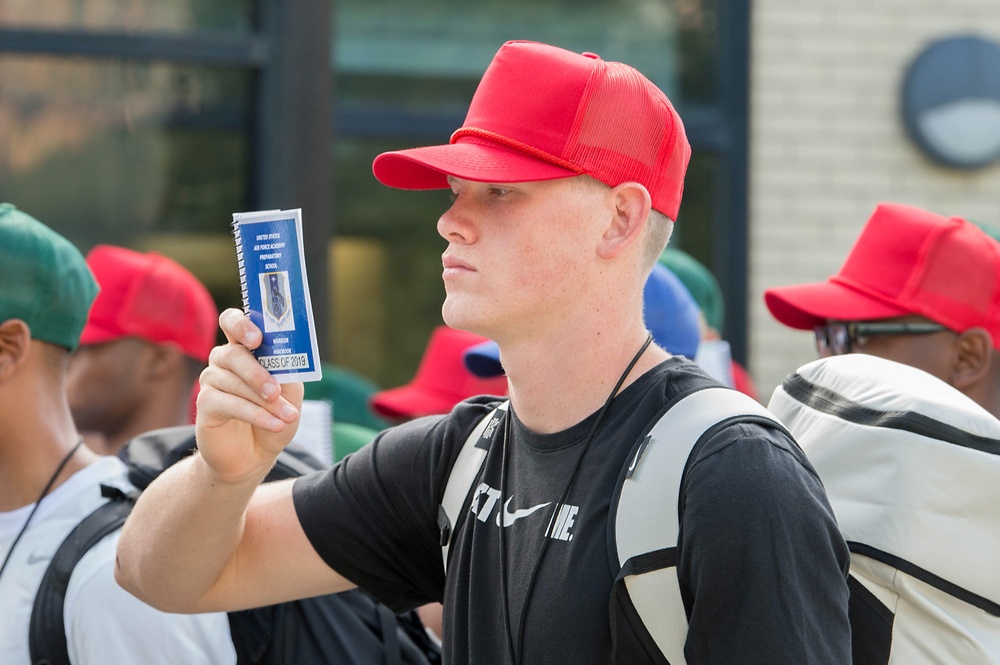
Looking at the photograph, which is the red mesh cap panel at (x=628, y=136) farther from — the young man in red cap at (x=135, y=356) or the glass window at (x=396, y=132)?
the glass window at (x=396, y=132)

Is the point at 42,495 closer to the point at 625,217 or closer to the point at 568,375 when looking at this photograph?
the point at 568,375

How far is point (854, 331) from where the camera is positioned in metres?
3.51

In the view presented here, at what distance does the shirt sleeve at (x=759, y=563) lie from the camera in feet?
5.97

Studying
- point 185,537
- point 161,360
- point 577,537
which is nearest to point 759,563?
point 577,537

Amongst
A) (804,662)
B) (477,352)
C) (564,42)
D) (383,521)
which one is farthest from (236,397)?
(564,42)

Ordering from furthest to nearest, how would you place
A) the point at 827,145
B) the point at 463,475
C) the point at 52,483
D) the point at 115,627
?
the point at 827,145 → the point at 52,483 → the point at 115,627 → the point at 463,475

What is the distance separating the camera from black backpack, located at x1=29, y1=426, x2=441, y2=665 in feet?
8.91

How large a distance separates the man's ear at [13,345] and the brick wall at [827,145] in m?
4.89

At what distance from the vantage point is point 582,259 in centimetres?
222

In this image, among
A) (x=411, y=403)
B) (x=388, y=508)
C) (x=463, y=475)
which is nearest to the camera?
(x=463, y=475)

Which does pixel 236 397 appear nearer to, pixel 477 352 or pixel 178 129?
pixel 477 352

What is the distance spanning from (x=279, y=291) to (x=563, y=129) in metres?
0.52

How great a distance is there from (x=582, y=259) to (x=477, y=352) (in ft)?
6.46

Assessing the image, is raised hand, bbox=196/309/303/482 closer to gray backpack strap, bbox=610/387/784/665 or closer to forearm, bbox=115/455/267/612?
forearm, bbox=115/455/267/612
